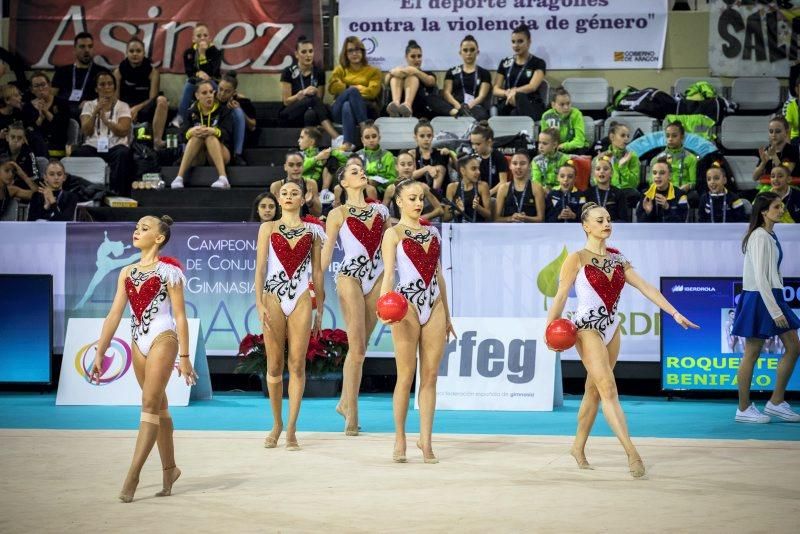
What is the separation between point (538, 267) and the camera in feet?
38.7

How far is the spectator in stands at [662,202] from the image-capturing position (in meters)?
12.5

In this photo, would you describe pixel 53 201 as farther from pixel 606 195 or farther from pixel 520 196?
pixel 606 195

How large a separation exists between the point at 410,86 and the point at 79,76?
4757 millimetres

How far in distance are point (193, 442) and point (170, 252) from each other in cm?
394

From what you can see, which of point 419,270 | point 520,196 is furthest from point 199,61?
point 419,270

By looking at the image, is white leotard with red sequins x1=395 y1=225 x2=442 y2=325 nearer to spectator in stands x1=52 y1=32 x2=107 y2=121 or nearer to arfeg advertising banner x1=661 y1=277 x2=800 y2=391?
arfeg advertising banner x1=661 y1=277 x2=800 y2=391

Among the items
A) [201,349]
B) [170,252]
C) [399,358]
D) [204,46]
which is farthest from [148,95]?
[399,358]

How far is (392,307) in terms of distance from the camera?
24.6ft

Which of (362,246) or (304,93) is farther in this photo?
(304,93)

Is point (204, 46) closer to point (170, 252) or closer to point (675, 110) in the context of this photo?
point (170, 252)

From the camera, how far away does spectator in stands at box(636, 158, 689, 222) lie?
12.5 meters

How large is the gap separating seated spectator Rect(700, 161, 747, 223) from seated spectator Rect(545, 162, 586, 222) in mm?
1325

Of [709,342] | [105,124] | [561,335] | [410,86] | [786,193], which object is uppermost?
[410,86]

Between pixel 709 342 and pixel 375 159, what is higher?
pixel 375 159
